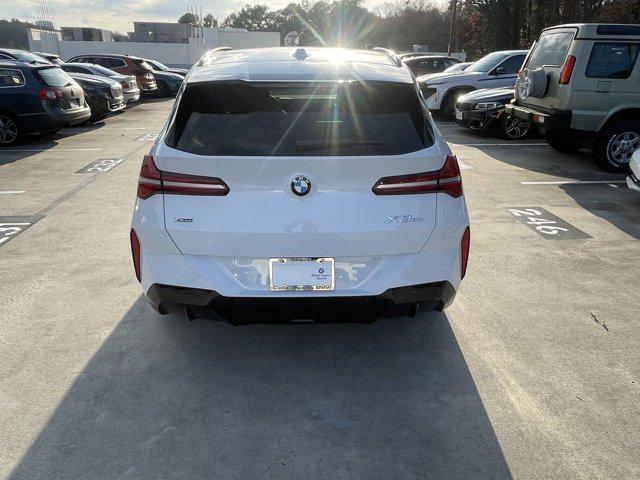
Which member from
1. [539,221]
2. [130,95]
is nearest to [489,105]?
[539,221]

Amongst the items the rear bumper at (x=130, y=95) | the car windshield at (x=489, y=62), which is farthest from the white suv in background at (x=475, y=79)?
the rear bumper at (x=130, y=95)

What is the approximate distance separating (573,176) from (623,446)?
21.2 feet

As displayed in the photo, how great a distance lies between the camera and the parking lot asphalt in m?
2.40

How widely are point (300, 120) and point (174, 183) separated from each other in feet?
2.42

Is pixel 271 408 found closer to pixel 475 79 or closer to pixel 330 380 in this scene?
pixel 330 380

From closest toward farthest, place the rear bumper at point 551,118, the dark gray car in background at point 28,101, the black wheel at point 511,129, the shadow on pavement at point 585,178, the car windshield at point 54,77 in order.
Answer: the shadow on pavement at point 585,178
the rear bumper at point 551,118
the dark gray car in background at point 28,101
the car windshield at point 54,77
the black wheel at point 511,129

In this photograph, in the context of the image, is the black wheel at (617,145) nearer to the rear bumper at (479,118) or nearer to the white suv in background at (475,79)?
the rear bumper at (479,118)

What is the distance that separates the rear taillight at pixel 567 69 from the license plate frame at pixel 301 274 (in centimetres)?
699

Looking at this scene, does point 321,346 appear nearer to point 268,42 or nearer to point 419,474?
point 419,474

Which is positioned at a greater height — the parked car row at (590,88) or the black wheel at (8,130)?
the parked car row at (590,88)

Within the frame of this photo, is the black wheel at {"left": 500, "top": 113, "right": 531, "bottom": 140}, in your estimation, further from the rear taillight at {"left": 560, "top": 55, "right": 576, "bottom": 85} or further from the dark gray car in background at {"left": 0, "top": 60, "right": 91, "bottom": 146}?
the dark gray car in background at {"left": 0, "top": 60, "right": 91, "bottom": 146}

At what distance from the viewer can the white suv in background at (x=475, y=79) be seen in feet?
44.0

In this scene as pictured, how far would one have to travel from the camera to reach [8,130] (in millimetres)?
10391

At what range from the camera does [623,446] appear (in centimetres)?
248
